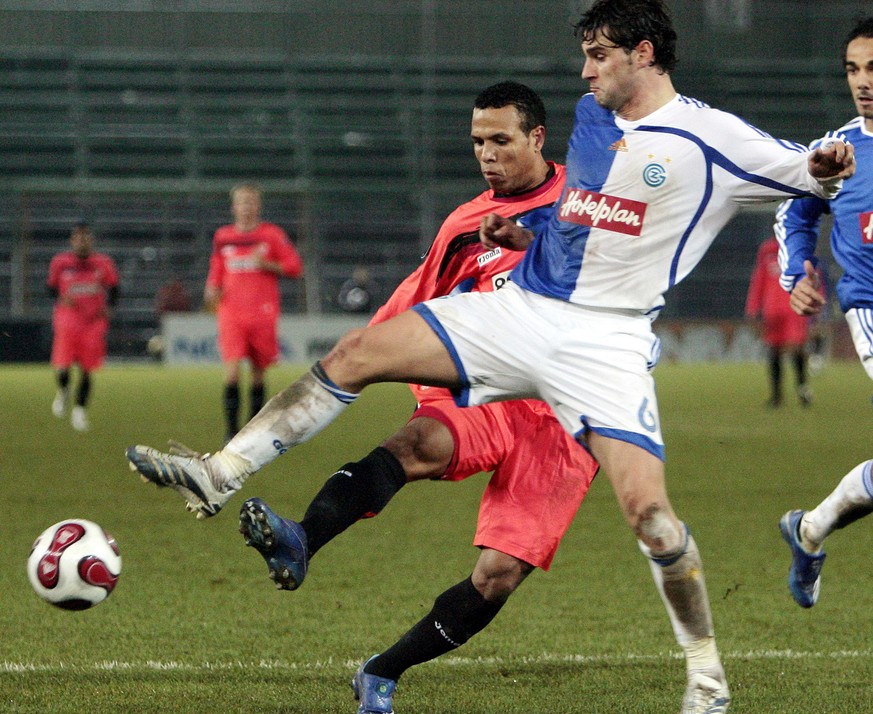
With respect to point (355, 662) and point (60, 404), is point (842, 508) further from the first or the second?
point (60, 404)

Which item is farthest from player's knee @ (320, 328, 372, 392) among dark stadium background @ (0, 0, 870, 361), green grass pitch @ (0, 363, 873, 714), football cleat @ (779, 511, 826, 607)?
dark stadium background @ (0, 0, 870, 361)

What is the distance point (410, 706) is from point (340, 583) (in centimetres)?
206

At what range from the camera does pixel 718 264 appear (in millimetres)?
31203

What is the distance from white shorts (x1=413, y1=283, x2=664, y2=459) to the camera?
11.9 feet

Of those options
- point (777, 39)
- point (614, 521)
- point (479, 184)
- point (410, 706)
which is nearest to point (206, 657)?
point (410, 706)

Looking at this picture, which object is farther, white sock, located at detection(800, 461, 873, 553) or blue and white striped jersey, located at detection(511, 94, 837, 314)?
white sock, located at detection(800, 461, 873, 553)

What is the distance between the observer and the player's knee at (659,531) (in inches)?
138

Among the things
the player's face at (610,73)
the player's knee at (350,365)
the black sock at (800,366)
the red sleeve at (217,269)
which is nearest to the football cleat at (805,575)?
the player's face at (610,73)

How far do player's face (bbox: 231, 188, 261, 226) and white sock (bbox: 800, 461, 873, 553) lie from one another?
→ 8.30 m

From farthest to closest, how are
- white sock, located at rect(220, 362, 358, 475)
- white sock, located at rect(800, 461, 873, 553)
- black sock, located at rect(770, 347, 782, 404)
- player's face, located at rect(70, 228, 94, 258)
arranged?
black sock, located at rect(770, 347, 782, 404)
player's face, located at rect(70, 228, 94, 258)
white sock, located at rect(800, 461, 873, 553)
white sock, located at rect(220, 362, 358, 475)

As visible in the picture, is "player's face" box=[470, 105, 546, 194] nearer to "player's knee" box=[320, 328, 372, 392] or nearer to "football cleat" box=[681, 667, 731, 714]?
"player's knee" box=[320, 328, 372, 392]

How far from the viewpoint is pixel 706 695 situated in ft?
11.6

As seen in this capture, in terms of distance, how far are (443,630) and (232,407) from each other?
8.20 meters

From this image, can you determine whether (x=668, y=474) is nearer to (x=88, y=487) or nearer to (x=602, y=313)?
(x=88, y=487)
